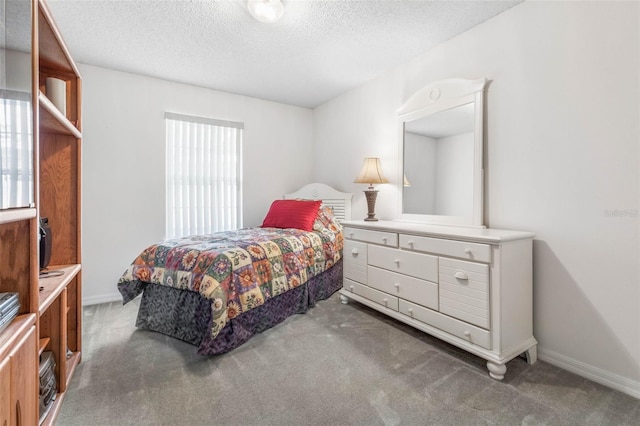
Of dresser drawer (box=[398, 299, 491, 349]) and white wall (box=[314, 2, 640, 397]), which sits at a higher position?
white wall (box=[314, 2, 640, 397])

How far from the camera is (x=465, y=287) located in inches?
71.8

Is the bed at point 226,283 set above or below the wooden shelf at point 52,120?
below

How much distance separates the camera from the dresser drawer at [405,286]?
2.04m

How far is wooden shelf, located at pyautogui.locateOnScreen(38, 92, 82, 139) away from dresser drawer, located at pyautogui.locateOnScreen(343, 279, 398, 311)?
91.4 inches

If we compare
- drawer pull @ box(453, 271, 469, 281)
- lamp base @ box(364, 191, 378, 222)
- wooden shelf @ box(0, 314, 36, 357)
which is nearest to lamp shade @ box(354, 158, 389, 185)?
lamp base @ box(364, 191, 378, 222)

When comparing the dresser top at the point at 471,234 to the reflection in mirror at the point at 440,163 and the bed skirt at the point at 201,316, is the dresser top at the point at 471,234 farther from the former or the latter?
the bed skirt at the point at 201,316

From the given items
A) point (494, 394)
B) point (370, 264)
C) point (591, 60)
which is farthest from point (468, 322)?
point (591, 60)

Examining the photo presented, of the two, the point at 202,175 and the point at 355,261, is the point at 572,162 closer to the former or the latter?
the point at 355,261

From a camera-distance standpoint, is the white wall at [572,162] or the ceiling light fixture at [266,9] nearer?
the white wall at [572,162]

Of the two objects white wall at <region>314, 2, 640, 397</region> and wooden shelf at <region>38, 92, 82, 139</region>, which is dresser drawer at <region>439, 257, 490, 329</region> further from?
wooden shelf at <region>38, 92, 82, 139</region>

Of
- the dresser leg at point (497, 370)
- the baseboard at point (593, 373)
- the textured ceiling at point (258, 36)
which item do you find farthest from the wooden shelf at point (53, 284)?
the baseboard at point (593, 373)

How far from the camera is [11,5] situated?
989 millimetres

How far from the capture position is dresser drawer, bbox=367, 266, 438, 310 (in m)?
2.04

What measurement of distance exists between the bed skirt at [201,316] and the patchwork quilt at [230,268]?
8 cm
